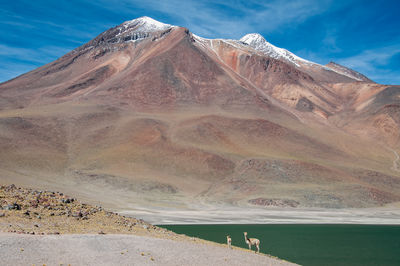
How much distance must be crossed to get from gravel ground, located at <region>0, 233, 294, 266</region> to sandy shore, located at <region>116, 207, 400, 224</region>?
3196 centimetres

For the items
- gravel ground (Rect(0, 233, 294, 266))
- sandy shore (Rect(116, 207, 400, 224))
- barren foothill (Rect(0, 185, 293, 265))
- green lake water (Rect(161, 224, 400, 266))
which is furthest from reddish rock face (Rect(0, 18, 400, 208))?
gravel ground (Rect(0, 233, 294, 266))

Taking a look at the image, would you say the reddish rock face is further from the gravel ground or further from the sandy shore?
the gravel ground

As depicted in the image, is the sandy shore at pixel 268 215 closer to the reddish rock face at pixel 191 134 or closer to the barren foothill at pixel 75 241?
the reddish rock face at pixel 191 134

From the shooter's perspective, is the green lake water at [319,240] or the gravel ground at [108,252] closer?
the gravel ground at [108,252]

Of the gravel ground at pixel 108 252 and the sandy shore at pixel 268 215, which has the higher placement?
the sandy shore at pixel 268 215

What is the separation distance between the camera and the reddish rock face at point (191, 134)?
88.2 meters

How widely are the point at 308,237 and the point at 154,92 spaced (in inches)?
4659

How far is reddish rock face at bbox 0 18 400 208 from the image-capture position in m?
88.2

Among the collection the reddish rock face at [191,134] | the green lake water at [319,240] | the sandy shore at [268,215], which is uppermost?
the reddish rock face at [191,134]

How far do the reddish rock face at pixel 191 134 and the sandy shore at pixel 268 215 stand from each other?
5164mm

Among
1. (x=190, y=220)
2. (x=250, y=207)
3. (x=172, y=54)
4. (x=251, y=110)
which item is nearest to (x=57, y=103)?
→ (x=172, y=54)

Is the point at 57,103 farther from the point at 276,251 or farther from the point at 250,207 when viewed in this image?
the point at 276,251

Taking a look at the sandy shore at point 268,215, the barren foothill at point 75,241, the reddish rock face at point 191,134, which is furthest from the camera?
the reddish rock face at point 191,134

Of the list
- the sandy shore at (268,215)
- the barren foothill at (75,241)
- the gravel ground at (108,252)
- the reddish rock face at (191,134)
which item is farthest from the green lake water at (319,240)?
the reddish rock face at (191,134)
